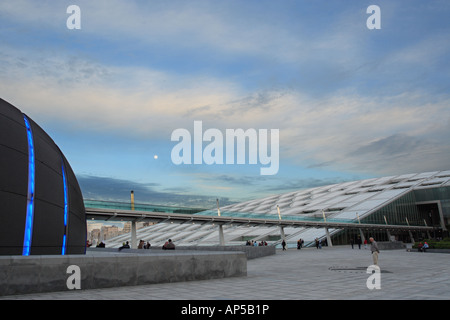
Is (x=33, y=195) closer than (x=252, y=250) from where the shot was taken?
Yes

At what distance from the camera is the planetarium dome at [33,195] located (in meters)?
8.74

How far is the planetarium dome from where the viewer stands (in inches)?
344

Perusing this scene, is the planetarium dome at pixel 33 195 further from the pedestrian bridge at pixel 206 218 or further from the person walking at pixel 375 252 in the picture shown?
the pedestrian bridge at pixel 206 218

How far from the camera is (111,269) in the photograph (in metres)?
10.4

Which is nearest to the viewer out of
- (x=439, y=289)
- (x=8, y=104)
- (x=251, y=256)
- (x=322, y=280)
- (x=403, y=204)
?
(x=439, y=289)

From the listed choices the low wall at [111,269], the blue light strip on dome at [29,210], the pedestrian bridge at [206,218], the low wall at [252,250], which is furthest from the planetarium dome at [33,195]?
the pedestrian bridge at [206,218]

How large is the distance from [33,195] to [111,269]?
9.99ft

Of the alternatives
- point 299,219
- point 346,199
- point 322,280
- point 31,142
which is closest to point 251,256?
point 322,280

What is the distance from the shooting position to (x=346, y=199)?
250ft
